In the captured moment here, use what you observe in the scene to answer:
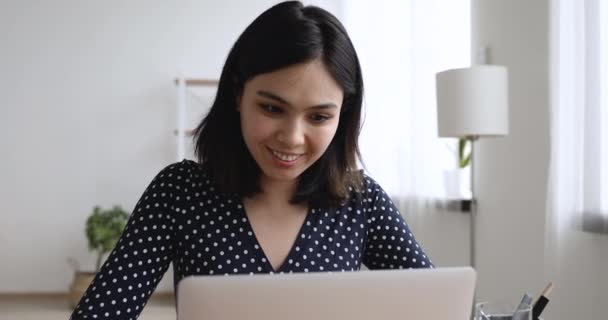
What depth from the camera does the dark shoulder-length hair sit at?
3.45 feet

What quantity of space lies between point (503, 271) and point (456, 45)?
3.94ft

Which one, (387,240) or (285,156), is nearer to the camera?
(285,156)

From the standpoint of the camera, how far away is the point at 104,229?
14.1 ft

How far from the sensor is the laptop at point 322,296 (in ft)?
2.30

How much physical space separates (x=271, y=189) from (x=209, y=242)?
16cm

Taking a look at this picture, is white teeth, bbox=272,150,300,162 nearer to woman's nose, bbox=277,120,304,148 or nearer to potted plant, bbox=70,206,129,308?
woman's nose, bbox=277,120,304,148

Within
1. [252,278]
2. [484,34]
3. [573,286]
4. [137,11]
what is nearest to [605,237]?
[573,286]

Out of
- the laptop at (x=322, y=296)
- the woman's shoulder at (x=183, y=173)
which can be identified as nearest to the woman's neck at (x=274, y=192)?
the woman's shoulder at (x=183, y=173)

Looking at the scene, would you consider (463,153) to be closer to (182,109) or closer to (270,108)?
(182,109)

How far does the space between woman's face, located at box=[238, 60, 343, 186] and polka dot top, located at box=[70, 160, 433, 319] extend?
0.18m

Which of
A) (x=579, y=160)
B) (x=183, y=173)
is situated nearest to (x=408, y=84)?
(x=579, y=160)

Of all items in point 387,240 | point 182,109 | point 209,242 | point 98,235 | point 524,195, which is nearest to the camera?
point 209,242

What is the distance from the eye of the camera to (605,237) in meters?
2.14

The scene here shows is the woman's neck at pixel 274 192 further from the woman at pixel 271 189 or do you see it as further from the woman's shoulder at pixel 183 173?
the woman's shoulder at pixel 183 173
